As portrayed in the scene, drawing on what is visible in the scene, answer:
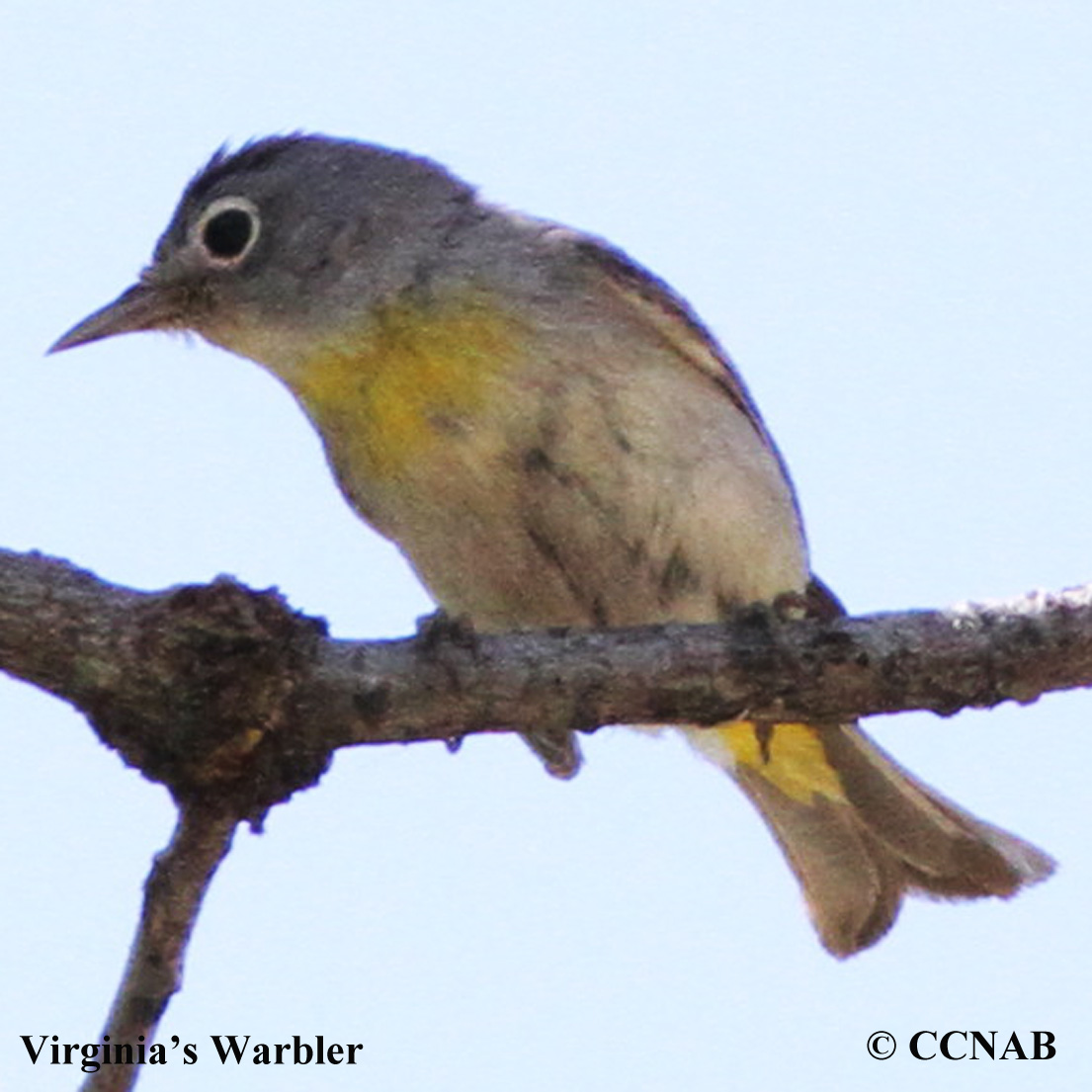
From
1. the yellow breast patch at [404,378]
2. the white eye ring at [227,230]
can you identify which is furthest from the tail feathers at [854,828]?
the white eye ring at [227,230]

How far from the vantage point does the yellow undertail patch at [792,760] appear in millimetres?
7262

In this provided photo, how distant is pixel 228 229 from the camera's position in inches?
288

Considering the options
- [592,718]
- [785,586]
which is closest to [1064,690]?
[592,718]

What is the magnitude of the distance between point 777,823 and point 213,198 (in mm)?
3020

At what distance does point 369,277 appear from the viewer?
267 inches

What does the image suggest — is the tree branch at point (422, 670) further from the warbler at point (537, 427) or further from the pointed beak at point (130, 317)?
the pointed beak at point (130, 317)

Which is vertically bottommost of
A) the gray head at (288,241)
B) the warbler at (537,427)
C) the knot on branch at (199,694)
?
the knot on branch at (199,694)

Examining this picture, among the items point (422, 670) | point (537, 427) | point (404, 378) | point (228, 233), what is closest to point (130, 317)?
point (228, 233)

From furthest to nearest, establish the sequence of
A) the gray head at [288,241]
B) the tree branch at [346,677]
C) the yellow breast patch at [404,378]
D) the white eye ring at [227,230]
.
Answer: the white eye ring at [227,230] < the gray head at [288,241] < the yellow breast patch at [404,378] < the tree branch at [346,677]

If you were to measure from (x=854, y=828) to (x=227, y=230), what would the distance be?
304 centimetres

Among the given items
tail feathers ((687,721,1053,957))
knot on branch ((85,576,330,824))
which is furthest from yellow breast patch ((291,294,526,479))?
knot on branch ((85,576,330,824))

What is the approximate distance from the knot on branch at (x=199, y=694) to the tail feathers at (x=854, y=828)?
2631 millimetres

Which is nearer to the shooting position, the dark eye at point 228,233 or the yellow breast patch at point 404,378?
the yellow breast patch at point 404,378

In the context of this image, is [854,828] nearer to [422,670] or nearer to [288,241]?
[288,241]
